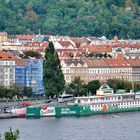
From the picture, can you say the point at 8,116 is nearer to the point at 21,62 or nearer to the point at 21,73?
the point at 21,73

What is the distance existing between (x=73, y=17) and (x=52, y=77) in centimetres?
4610

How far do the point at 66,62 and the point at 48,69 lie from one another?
10.3 metres

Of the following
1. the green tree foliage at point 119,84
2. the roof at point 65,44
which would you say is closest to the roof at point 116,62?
the green tree foliage at point 119,84

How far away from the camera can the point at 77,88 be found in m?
65.9

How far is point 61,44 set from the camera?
8956 centimetres

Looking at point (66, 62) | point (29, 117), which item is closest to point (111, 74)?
point (66, 62)

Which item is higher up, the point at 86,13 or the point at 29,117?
the point at 86,13

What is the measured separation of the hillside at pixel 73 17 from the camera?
4119 inches

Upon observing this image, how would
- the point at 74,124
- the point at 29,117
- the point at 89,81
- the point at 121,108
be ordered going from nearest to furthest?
1. the point at 74,124
2. the point at 29,117
3. the point at 121,108
4. the point at 89,81

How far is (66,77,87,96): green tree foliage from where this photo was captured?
64.8 metres

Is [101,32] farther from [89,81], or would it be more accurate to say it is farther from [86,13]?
[89,81]

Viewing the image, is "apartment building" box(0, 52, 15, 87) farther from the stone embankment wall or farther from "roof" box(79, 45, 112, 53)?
"roof" box(79, 45, 112, 53)

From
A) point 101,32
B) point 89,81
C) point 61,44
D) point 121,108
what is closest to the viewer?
point 121,108

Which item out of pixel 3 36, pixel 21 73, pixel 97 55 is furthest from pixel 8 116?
pixel 3 36
